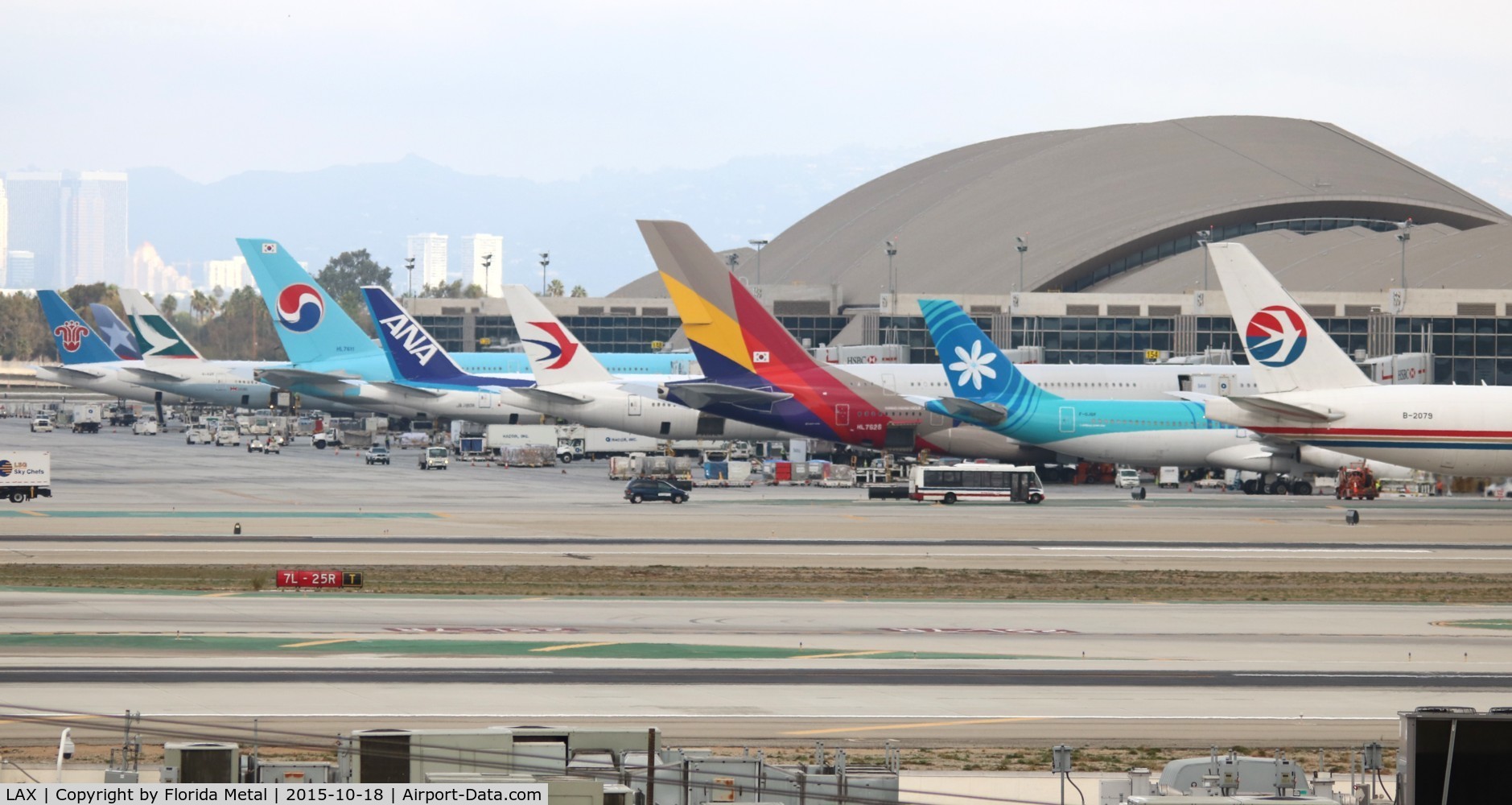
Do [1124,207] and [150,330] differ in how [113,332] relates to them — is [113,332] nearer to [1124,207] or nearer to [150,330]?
[150,330]

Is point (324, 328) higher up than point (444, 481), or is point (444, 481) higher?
point (324, 328)

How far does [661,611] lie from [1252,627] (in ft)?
41.3

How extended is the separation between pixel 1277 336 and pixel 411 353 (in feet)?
189

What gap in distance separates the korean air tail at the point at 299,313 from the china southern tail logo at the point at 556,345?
30.2m

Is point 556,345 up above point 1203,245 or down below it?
below

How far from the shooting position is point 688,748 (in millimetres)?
21094

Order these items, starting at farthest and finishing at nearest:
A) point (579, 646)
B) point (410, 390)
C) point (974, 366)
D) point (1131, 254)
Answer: point (1131, 254), point (410, 390), point (974, 366), point (579, 646)

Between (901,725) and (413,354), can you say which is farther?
(413,354)

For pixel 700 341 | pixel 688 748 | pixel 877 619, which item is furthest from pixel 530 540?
pixel 688 748

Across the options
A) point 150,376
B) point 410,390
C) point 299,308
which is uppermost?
point 299,308

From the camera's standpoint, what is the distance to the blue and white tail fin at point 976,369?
76.0 m

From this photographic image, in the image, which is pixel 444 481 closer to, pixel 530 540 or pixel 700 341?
pixel 700 341

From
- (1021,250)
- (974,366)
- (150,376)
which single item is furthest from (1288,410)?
(150,376)

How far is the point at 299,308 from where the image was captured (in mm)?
112062
